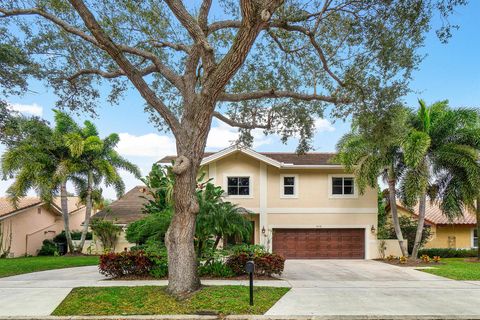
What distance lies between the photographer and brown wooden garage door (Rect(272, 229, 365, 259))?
21.9 meters

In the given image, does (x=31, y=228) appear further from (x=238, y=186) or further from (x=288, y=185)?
(x=288, y=185)

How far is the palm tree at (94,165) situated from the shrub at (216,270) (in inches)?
535

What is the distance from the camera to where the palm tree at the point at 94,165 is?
2420cm

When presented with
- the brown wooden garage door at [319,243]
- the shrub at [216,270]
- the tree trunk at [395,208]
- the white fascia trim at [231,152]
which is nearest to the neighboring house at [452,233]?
the brown wooden garage door at [319,243]

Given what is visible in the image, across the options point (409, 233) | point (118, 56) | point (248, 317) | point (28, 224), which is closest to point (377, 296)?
point (248, 317)

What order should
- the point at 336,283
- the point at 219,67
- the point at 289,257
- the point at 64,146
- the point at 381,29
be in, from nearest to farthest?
1. the point at 219,67
2. the point at 381,29
3. the point at 336,283
4. the point at 289,257
5. the point at 64,146

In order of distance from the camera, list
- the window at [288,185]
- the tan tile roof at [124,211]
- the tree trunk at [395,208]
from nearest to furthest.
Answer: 1. the tree trunk at [395,208]
2. the window at [288,185]
3. the tan tile roof at [124,211]

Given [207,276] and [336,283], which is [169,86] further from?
[336,283]

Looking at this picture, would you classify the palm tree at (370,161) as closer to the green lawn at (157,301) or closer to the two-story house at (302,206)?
the two-story house at (302,206)

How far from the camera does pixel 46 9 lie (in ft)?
37.2

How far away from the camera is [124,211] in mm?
25453

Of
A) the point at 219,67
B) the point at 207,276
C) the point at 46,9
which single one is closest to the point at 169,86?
the point at 46,9

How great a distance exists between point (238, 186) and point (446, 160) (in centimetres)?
1019

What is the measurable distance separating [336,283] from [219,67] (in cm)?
733
